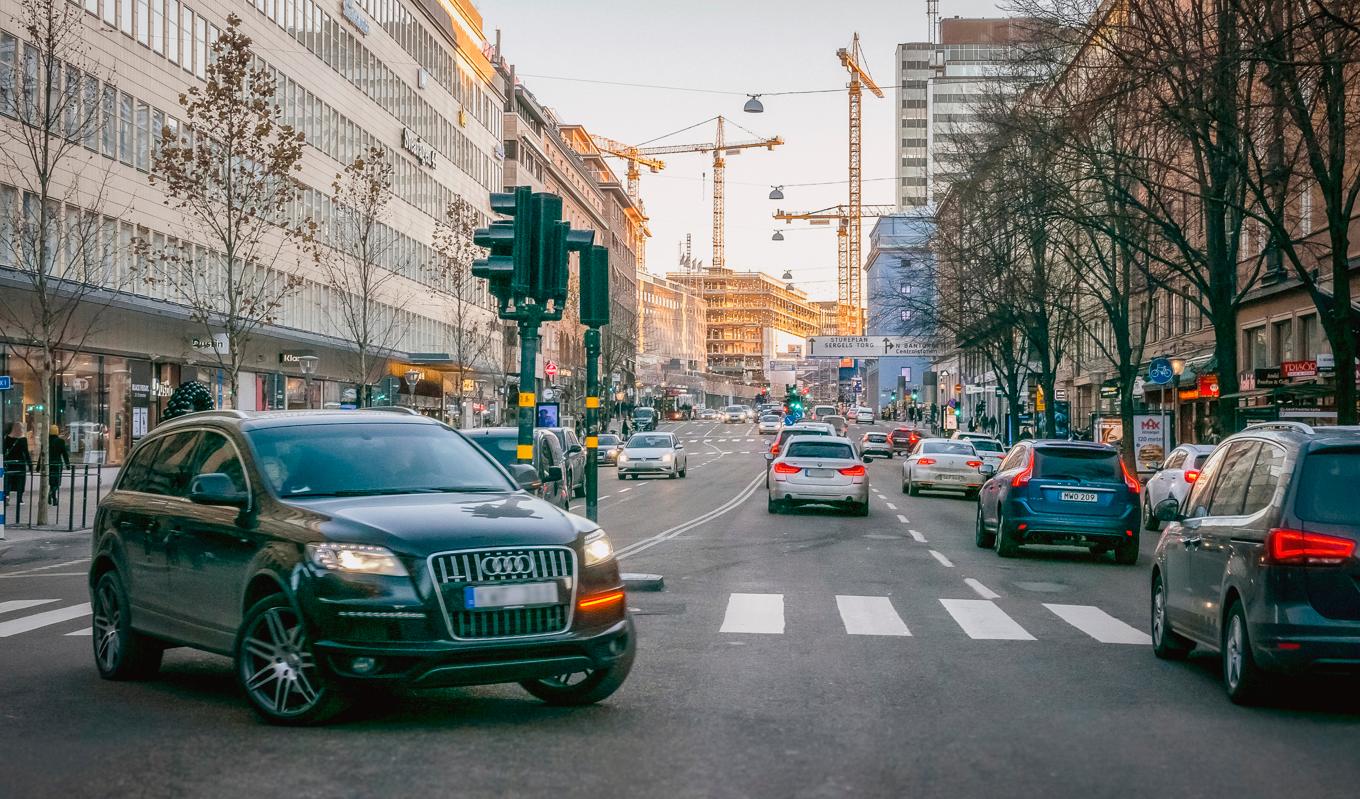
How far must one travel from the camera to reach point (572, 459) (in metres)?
33.6

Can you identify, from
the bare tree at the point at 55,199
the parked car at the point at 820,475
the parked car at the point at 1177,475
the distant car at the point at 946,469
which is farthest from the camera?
the distant car at the point at 946,469

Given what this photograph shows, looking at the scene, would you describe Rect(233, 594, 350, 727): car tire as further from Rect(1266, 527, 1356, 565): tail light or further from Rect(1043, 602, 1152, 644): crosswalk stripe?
Rect(1043, 602, 1152, 644): crosswalk stripe

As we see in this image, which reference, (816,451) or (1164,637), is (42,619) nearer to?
(1164,637)

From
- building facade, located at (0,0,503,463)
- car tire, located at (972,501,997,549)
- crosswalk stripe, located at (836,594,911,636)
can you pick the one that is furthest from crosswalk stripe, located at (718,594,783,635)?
building facade, located at (0,0,503,463)

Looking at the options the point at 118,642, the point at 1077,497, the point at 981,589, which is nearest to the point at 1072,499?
the point at 1077,497

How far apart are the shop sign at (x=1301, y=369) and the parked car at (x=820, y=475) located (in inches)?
400

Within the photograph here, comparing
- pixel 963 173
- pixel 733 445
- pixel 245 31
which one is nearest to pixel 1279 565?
pixel 963 173

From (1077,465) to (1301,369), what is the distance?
14670 mm

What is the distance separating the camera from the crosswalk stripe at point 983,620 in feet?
39.8

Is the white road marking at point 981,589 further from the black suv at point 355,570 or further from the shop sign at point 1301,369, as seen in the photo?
the shop sign at point 1301,369

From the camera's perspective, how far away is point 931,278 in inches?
2265

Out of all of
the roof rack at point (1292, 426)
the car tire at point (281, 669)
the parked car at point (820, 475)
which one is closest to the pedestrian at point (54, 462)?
the parked car at point (820, 475)

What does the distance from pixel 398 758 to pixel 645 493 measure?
32168 mm

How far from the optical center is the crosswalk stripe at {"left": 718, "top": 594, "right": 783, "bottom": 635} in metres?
12.1
